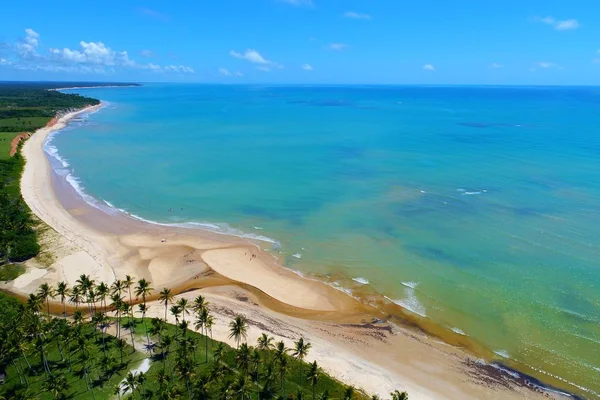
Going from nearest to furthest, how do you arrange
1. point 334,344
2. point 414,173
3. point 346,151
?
point 334,344 < point 414,173 < point 346,151

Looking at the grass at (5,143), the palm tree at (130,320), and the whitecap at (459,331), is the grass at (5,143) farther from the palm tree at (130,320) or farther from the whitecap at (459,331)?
the whitecap at (459,331)

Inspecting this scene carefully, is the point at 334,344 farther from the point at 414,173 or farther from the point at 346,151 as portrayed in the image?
the point at 346,151

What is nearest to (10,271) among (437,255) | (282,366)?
(282,366)

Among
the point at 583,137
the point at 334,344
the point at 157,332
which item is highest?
the point at 583,137

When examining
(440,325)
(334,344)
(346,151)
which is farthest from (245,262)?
(346,151)

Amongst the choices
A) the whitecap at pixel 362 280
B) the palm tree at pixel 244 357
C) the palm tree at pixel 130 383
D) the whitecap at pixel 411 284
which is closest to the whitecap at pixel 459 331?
the whitecap at pixel 411 284

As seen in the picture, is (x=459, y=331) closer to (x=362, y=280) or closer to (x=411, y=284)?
(x=411, y=284)
